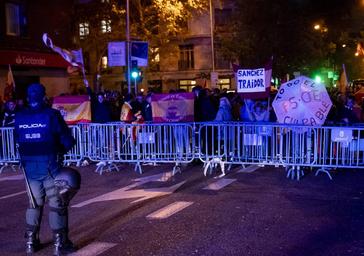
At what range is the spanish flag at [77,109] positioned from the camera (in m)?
13.6

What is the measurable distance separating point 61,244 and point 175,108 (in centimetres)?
718

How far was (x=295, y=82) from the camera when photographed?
11.6m

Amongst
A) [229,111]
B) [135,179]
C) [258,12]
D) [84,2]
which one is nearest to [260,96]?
[229,111]

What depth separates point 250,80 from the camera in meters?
12.5

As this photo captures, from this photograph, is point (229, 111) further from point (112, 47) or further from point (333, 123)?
point (112, 47)

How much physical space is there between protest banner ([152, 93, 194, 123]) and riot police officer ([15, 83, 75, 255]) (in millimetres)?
6802

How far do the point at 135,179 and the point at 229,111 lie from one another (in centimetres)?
303

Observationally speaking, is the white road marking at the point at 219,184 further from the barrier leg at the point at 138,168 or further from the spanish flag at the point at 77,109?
the spanish flag at the point at 77,109

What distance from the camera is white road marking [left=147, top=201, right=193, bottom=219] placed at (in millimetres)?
8047

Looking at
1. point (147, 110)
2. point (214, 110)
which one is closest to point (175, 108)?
point (214, 110)

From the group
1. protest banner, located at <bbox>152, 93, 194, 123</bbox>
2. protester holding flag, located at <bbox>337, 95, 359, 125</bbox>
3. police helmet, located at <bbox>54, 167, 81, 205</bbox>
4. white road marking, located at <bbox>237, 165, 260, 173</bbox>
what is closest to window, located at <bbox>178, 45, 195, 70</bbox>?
protest banner, located at <bbox>152, 93, 194, 123</bbox>

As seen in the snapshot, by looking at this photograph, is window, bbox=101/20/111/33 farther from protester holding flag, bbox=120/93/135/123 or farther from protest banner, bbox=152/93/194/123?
protest banner, bbox=152/93/194/123

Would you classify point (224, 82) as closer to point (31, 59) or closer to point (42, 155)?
A: point (31, 59)

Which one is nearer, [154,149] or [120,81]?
[154,149]
